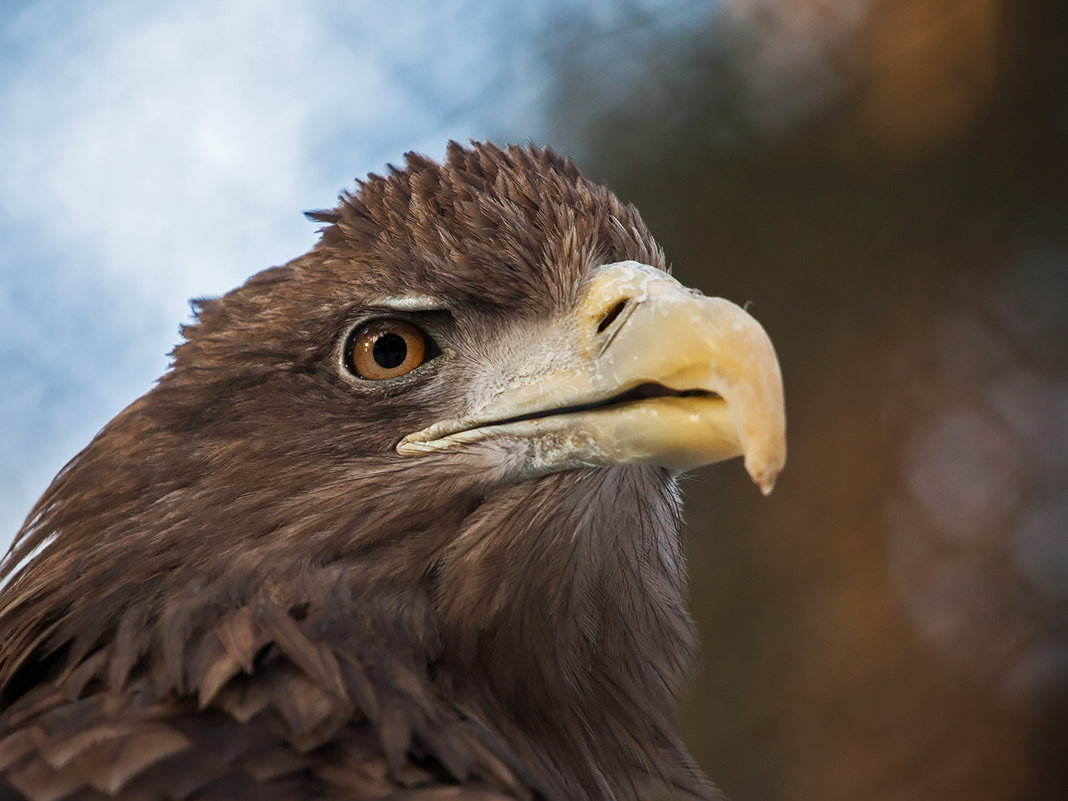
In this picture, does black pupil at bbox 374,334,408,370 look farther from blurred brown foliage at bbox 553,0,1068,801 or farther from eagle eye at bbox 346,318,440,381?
blurred brown foliage at bbox 553,0,1068,801

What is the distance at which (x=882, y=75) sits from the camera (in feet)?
16.1

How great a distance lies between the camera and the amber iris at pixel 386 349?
183 centimetres

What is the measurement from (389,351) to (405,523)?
0.29 meters

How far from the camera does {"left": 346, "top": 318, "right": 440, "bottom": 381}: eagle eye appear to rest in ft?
6.01

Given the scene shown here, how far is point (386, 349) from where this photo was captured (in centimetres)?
184

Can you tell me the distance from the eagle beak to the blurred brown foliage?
118 inches

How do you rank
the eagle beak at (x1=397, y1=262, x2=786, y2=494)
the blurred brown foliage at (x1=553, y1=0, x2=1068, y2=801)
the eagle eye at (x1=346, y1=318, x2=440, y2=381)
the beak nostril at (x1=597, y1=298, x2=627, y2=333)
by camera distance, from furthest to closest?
1. the blurred brown foliage at (x1=553, y1=0, x2=1068, y2=801)
2. the eagle eye at (x1=346, y1=318, x2=440, y2=381)
3. the beak nostril at (x1=597, y1=298, x2=627, y2=333)
4. the eagle beak at (x1=397, y1=262, x2=786, y2=494)

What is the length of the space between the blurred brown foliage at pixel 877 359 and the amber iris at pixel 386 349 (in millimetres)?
2967

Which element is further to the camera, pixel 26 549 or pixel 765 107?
pixel 765 107

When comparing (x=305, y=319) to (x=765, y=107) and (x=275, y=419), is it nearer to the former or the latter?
(x=275, y=419)

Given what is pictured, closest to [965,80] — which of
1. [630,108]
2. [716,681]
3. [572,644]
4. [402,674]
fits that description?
[630,108]

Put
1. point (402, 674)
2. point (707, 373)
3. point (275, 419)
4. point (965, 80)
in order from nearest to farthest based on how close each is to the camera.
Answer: point (707, 373), point (402, 674), point (275, 419), point (965, 80)

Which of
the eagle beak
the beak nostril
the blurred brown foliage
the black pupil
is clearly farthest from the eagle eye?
the blurred brown foliage

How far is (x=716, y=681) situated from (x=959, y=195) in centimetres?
236
